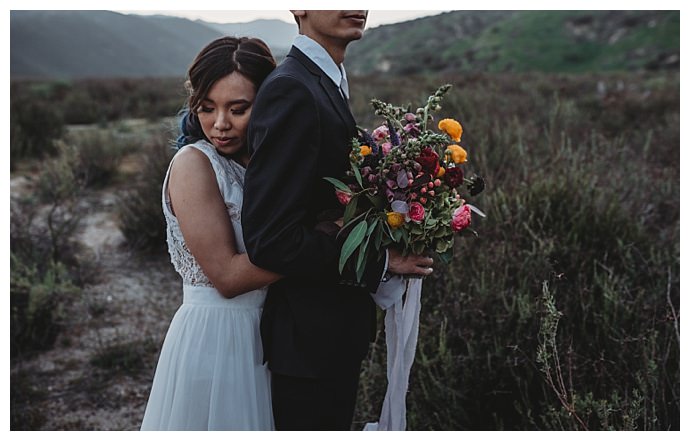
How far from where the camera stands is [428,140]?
5.10ft

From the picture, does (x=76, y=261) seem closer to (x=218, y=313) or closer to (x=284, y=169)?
(x=218, y=313)

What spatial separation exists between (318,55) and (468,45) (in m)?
47.5

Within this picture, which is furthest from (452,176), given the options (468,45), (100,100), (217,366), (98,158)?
(468,45)

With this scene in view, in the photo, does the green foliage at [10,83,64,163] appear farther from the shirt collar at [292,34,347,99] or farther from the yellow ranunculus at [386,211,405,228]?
the yellow ranunculus at [386,211,405,228]

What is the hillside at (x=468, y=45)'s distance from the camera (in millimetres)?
37125

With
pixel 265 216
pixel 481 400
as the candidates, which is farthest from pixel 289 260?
pixel 481 400

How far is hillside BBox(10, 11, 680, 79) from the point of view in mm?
37125

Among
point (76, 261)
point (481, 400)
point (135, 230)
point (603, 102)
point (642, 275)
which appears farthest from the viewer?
point (603, 102)

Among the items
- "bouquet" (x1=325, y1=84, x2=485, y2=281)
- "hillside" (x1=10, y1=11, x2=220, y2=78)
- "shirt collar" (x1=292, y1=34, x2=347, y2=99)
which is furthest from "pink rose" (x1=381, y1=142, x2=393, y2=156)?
"hillside" (x1=10, y1=11, x2=220, y2=78)

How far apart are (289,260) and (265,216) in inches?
5.2

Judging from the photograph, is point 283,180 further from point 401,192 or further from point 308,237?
point 401,192

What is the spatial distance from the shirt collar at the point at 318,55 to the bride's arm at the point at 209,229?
17.3 inches

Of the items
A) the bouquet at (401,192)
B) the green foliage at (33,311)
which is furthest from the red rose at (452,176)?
the green foliage at (33,311)

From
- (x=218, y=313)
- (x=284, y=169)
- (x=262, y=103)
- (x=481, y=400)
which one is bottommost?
(x=481, y=400)
